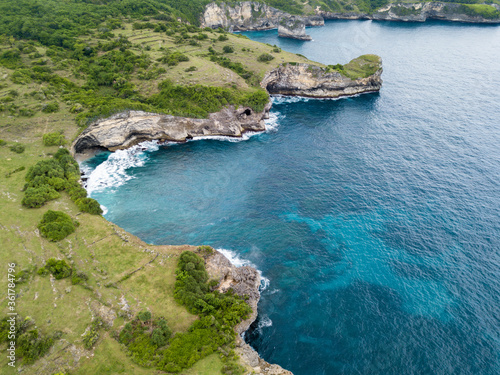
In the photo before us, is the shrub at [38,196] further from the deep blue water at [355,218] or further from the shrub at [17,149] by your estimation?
the shrub at [17,149]

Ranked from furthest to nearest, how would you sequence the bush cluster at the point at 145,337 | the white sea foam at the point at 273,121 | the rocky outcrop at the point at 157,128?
the white sea foam at the point at 273,121 < the rocky outcrop at the point at 157,128 < the bush cluster at the point at 145,337

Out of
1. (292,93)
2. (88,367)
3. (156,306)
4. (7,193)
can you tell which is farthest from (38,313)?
(292,93)

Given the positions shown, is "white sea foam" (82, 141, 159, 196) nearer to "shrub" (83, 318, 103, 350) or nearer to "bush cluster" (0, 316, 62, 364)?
"bush cluster" (0, 316, 62, 364)

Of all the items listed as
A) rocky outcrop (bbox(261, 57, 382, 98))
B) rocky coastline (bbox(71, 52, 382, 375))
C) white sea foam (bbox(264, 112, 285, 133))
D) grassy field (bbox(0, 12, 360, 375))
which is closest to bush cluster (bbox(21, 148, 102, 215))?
grassy field (bbox(0, 12, 360, 375))

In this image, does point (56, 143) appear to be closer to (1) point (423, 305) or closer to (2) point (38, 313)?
(2) point (38, 313)

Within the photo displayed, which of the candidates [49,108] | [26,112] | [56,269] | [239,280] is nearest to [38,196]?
[56,269]

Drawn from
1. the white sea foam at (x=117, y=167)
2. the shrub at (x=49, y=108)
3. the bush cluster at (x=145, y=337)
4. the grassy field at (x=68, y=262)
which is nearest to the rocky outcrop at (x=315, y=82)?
the grassy field at (x=68, y=262)
